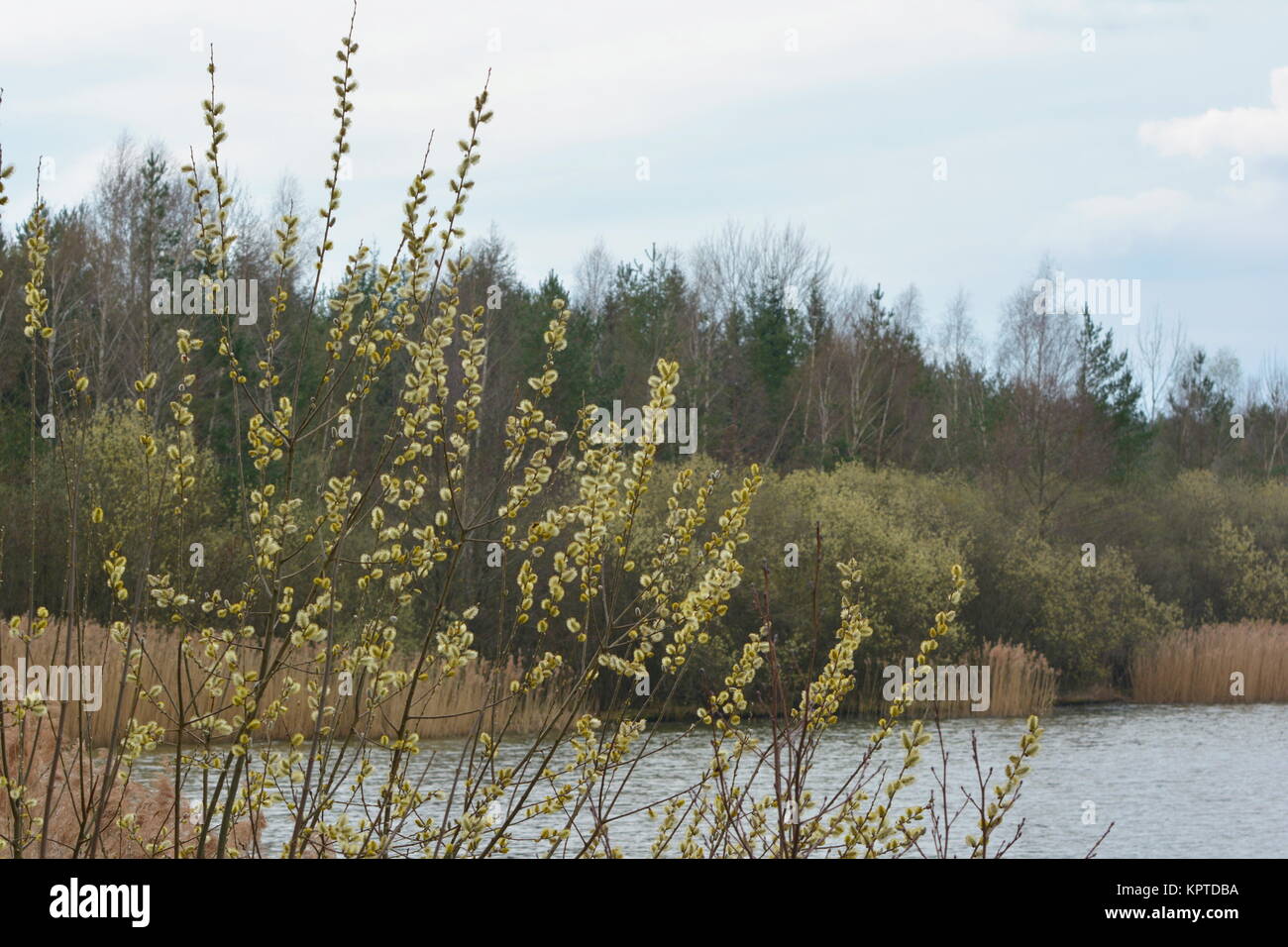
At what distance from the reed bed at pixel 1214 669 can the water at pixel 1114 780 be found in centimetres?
128

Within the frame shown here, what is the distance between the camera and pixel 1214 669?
26.8 metres

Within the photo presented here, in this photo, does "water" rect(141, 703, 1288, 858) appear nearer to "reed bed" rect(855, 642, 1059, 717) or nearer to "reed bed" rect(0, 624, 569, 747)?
"reed bed" rect(855, 642, 1059, 717)

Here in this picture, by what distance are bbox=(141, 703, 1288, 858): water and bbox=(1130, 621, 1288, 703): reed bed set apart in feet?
4.19

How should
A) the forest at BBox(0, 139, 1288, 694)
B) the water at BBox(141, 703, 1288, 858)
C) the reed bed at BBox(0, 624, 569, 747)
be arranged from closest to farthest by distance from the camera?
the reed bed at BBox(0, 624, 569, 747) → the water at BBox(141, 703, 1288, 858) → the forest at BBox(0, 139, 1288, 694)

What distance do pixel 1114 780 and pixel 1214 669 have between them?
34.4 feet

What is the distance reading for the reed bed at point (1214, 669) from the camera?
2642 cm

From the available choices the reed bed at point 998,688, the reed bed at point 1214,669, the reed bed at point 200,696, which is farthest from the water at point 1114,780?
the reed bed at point 1214,669

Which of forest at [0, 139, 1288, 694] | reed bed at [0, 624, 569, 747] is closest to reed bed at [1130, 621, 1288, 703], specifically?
forest at [0, 139, 1288, 694]

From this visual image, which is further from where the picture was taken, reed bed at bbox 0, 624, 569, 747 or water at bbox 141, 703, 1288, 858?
water at bbox 141, 703, 1288, 858

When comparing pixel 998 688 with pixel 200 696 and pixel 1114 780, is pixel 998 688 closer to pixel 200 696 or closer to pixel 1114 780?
pixel 1114 780

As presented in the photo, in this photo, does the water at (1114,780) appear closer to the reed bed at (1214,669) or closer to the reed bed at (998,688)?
the reed bed at (998,688)

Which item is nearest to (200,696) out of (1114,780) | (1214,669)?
A: (1114,780)

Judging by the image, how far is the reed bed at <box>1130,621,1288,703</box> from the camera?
86.7ft
